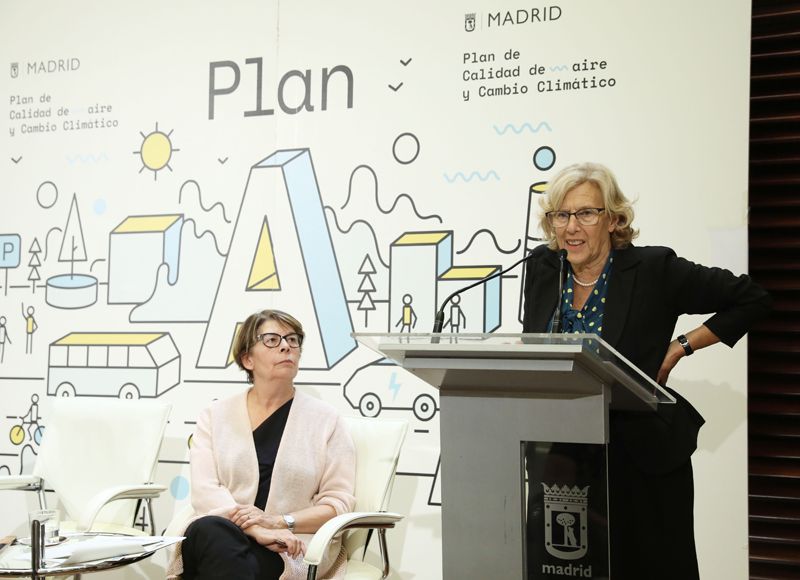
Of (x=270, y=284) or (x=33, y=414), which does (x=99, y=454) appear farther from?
(x=270, y=284)

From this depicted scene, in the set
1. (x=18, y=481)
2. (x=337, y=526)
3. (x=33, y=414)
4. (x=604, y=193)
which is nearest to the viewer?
(x=604, y=193)

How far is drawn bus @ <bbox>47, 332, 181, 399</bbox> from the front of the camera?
3896 millimetres

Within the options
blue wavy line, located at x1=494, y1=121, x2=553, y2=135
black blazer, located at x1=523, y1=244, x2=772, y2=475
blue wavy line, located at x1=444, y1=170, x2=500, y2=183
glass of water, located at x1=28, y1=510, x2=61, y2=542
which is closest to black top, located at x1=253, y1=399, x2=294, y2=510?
glass of water, located at x1=28, y1=510, x2=61, y2=542

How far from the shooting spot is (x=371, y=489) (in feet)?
9.32

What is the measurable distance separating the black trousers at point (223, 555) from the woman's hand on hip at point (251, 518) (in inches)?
1.6

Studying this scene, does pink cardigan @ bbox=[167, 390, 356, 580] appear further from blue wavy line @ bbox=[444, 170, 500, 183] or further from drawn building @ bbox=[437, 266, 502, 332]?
blue wavy line @ bbox=[444, 170, 500, 183]

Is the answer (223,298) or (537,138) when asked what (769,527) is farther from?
(223,298)

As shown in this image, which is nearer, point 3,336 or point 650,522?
point 650,522

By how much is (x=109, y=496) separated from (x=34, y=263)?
1.87 metres

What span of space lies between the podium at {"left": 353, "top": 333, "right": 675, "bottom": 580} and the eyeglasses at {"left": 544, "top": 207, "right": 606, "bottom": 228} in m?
0.78

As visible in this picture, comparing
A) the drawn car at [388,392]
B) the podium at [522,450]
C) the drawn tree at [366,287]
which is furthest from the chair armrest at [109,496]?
the podium at [522,450]

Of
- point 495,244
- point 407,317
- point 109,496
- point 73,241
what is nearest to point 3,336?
point 73,241

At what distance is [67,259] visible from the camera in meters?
4.08

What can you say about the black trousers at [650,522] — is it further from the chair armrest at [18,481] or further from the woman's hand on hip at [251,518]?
the chair armrest at [18,481]
